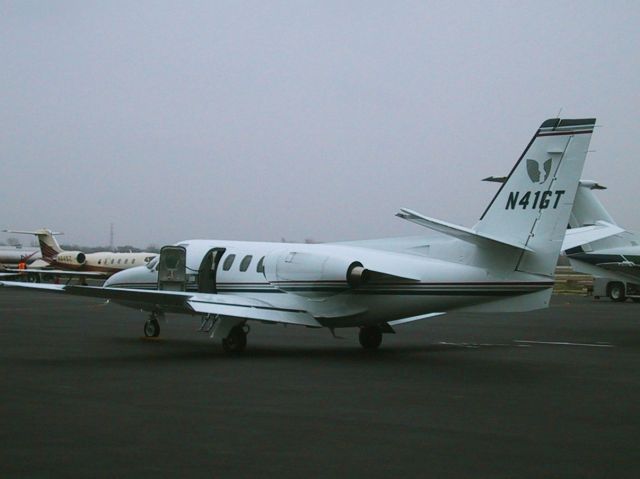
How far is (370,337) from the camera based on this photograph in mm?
20312

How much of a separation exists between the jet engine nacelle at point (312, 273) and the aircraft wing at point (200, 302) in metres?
0.62

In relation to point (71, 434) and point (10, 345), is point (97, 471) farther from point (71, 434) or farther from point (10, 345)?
point (10, 345)

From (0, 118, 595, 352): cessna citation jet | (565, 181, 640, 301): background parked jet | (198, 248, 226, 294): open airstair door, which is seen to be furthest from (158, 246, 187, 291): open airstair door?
(565, 181, 640, 301): background parked jet

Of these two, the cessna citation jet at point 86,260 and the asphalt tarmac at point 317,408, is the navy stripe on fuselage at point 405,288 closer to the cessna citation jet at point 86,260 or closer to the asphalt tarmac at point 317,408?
the asphalt tarmac at point 317,408

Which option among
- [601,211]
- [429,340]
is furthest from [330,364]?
[601,211]

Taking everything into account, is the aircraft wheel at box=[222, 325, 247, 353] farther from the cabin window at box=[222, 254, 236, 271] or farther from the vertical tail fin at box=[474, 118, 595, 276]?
the vertical tail fin at box=[474, 118, 595, 276]

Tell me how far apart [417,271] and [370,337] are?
127 inches

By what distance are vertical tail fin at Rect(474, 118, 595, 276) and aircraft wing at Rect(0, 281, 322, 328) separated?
4.71 meters

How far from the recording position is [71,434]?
369 inches

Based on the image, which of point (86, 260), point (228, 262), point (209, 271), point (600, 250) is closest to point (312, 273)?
point (228, 262)

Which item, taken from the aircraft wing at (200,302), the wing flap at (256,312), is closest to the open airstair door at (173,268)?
the aircraft wing at (200,302)

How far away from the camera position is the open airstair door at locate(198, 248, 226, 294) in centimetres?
2123

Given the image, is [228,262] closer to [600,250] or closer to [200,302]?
[200,302]

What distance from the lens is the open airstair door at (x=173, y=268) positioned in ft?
71.3
